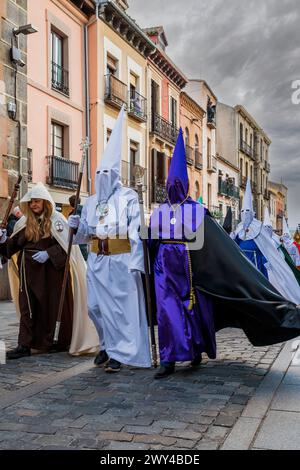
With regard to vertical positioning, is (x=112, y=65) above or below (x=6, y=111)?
above

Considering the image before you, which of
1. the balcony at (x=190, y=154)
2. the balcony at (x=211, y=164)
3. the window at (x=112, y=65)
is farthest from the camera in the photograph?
the balcony at (x=211, y=164)

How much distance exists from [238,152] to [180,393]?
3655cm

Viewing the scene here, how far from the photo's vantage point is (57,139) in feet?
51.3

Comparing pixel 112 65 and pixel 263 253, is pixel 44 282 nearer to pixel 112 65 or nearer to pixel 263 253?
pixel 263 253

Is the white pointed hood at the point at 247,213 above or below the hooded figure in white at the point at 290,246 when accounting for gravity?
above

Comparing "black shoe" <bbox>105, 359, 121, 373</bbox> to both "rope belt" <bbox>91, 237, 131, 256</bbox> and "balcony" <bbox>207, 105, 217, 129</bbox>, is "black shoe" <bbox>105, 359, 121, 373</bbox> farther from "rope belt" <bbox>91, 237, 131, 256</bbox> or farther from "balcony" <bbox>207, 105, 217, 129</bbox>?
"balcony" <bbox>207, 105, 217, 129</bbox>

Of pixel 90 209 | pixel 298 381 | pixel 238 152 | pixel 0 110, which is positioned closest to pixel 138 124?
pixel 0 110

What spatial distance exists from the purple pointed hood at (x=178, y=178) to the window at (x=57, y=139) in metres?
10.5

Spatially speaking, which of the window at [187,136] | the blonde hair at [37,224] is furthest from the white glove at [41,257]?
the window at [187,136]

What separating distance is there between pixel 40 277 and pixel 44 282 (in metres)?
0.07

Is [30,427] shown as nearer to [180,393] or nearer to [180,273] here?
[180,393]

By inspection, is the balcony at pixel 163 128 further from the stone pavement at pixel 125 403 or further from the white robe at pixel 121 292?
the stone pavement at pixel 125 403

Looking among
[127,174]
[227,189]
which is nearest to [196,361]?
[127,174]

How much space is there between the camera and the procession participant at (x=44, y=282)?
5.79m
